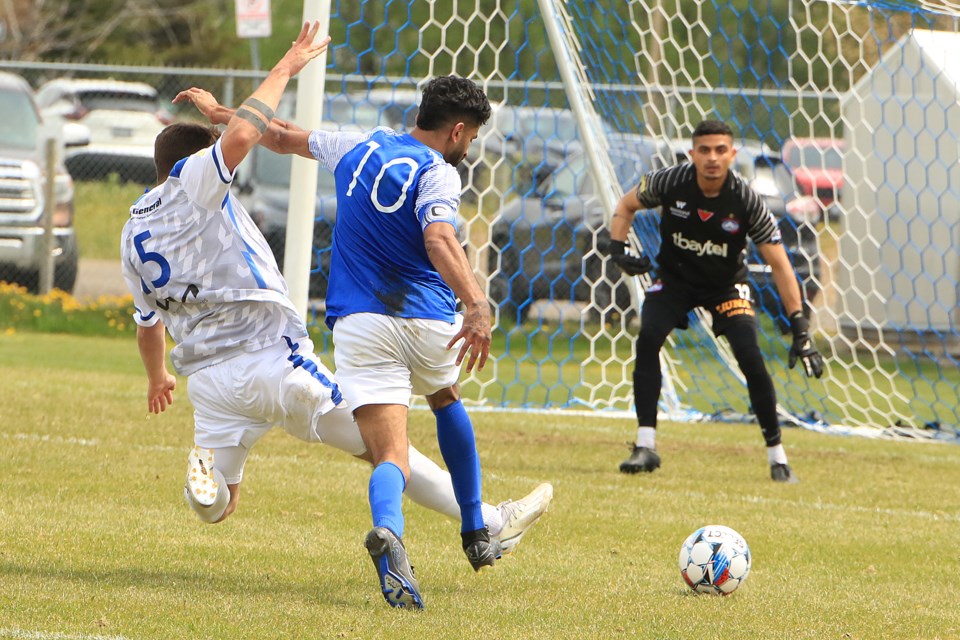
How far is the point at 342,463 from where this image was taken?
789 cm

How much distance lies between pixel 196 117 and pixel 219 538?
19743mm

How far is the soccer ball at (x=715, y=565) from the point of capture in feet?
16.9

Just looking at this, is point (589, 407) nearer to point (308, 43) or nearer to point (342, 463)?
point (342, 463)

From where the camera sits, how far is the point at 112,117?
24.2m

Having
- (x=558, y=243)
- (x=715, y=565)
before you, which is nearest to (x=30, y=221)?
(x=558, y=243)

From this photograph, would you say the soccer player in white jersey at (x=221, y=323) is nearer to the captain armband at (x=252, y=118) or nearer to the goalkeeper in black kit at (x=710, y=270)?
the captain armband at (x=252, y=118)

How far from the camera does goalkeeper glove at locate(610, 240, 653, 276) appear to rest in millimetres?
8195

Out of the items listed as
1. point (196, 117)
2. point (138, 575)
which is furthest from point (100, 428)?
point (196, 117)

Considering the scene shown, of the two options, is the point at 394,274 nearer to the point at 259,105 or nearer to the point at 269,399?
the point at 269,399

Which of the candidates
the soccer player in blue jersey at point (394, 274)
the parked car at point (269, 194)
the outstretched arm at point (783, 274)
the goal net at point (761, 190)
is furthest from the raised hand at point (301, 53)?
the parked car at point (269, 194)

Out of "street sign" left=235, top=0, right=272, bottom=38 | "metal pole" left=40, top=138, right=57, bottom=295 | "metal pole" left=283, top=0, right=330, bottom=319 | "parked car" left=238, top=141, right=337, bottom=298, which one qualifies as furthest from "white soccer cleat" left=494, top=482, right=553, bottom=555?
"metal pole" left=40, top=138, right=57, bottom=295

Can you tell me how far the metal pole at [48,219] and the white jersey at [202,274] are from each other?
10.1 metres

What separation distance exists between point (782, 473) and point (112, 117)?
18398mm

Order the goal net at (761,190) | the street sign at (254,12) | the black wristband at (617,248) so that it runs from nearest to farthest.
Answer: the black wristband at (617,248), the goal net at (761,190), the street sign at (254,12)
